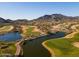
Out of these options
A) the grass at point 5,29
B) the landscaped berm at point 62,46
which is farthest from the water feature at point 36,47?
the grass at point 5,29

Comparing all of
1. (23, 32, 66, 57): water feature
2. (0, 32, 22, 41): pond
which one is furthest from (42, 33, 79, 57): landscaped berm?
(0, 32, 22, 41): pond

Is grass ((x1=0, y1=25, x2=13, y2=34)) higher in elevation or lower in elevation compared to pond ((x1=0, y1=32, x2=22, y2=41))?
higher

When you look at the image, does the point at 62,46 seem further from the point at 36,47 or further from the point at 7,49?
Result: the point at 7,49

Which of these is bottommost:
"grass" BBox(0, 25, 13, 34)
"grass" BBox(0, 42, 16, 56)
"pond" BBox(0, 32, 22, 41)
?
"grass" BBox(0, 42, 16, 56)

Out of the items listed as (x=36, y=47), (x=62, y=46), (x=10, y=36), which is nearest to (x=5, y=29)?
(x=10, y=36)

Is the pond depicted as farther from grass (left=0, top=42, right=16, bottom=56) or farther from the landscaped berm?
the landscaped berm

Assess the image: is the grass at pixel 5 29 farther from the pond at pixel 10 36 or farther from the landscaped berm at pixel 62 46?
the landscaped berm at pixel 62 46
